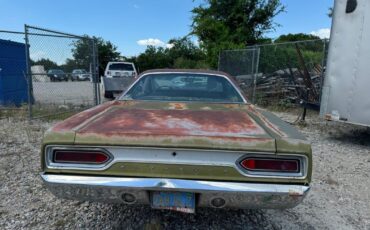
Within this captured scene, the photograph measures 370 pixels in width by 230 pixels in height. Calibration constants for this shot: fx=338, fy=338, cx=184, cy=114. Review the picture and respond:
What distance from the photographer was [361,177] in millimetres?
5098

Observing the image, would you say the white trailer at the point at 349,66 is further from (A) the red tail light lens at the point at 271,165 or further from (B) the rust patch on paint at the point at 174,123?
(A) the red tail light lens at the point at 271,165

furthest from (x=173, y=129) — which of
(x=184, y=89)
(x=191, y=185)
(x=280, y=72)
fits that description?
(x=280, y=72)

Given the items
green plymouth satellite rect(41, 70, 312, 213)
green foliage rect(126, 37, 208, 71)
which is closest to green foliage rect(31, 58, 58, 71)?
green plymouth satellite rect(41, 70, 312, 213)

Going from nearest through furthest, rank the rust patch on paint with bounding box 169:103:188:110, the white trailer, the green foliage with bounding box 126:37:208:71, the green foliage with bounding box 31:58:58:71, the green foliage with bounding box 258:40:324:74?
the rust patch on paint with bounding box 169:103:188:110
the white trailer
the green foliage with bounding box 31:58:58:71
the green foliage with bounding box 258:40:324:74
the green foliage with bounding box 126:37:208:71

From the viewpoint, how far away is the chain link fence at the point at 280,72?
1171 centimetres

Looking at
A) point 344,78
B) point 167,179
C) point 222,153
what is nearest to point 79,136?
point 167,179

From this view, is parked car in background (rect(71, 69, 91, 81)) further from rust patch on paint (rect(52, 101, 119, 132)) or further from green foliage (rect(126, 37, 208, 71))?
green foliage (rect(126, 37, 208, 71))

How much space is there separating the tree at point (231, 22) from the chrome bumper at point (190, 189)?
20.1 meters

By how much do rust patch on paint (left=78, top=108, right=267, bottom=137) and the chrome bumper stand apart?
14.2 inches

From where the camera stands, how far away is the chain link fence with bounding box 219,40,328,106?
1171 cm

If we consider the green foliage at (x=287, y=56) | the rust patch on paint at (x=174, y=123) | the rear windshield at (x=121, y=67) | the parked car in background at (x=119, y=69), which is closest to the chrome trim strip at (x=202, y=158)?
the rust patch on paint at (x=174, y=123)

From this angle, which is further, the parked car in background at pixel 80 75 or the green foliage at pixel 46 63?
the parked car in background at pixel 80 75

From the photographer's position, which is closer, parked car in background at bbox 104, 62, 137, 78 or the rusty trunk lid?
the rusty trunk lid

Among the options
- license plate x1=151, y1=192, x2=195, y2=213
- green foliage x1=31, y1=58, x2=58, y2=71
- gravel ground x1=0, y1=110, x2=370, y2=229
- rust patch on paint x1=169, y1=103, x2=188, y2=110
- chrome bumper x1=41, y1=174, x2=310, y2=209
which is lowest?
Answer: gravel ground x1=0, y1=110, x2=370, y2=229
